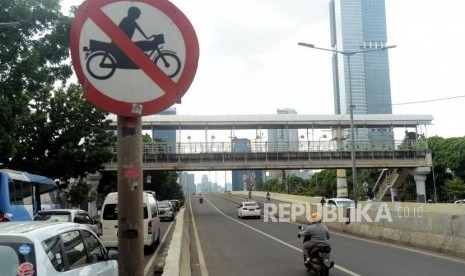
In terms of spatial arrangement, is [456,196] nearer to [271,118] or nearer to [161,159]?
[271,118]

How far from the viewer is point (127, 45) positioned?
2865 millimetres

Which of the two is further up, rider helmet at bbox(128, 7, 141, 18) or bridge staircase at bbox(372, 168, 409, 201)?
rider helmet at bbox(128, 7, 141, 18)

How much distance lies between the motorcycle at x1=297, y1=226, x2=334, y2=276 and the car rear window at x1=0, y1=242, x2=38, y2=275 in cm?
799

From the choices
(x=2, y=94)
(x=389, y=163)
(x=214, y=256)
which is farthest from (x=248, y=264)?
(x=389, y=163)

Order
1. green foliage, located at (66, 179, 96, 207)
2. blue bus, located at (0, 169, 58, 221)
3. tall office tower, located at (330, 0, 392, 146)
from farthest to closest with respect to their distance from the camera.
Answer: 1. green foliage, located at (66, 179, 96, 207)
2. tall office tower, located at (330, 0, 392, 146)
3. blue bus, located at (0, 169, 58, 221)

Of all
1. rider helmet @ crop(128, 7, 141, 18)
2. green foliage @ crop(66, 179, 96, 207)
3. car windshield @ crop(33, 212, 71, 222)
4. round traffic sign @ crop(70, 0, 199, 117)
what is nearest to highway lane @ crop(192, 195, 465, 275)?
car windshield @ crop(33, 212, 71, 222)

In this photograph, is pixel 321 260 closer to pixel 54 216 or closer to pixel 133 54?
pixel 133 54

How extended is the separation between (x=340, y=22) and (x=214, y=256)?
2656cm

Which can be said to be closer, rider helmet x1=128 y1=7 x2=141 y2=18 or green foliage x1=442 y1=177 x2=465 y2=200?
rider helmet x1=128 y1=7 x2=141 y2=18

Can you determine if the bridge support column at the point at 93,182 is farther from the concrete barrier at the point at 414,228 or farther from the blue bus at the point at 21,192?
the concrete barrier at the point at 414,228

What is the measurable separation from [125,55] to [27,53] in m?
16.1

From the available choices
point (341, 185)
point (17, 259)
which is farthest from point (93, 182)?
point (17, 259)

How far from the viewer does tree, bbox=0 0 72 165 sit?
1748 centimetres

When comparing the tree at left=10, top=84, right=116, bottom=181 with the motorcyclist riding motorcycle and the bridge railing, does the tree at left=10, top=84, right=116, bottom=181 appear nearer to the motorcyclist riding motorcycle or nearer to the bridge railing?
the bridge railing
